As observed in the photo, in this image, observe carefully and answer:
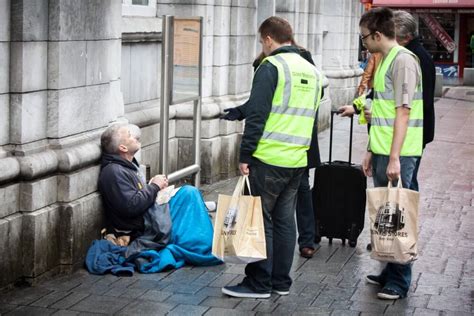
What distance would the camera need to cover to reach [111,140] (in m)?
8.16

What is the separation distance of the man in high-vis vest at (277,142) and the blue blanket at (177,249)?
Answer: 31.1 inches

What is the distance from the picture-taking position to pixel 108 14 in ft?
27.1

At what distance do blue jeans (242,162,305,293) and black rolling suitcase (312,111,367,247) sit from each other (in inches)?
60.7

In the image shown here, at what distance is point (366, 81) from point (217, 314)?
254 inches

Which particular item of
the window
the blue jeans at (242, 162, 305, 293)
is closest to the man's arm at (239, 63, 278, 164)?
the blue jeans at (242, 162, 305, 293)

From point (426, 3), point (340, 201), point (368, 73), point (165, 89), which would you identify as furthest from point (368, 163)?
point (426, 3)

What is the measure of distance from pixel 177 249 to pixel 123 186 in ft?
1.93

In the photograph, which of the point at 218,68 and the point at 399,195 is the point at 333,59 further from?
the point at 399,195

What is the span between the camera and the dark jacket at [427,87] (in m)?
7.80

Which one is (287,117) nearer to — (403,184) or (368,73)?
(403,184)


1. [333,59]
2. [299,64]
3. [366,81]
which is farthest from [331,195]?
[333,59]

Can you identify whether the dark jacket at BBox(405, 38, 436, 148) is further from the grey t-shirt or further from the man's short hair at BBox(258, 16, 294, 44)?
the man's short hair at BBox(258, 16, 294, 44)

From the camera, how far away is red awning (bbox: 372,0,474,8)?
116 feet

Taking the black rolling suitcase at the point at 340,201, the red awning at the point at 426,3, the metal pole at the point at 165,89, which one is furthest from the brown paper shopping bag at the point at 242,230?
the red awning at the point at 426,3
